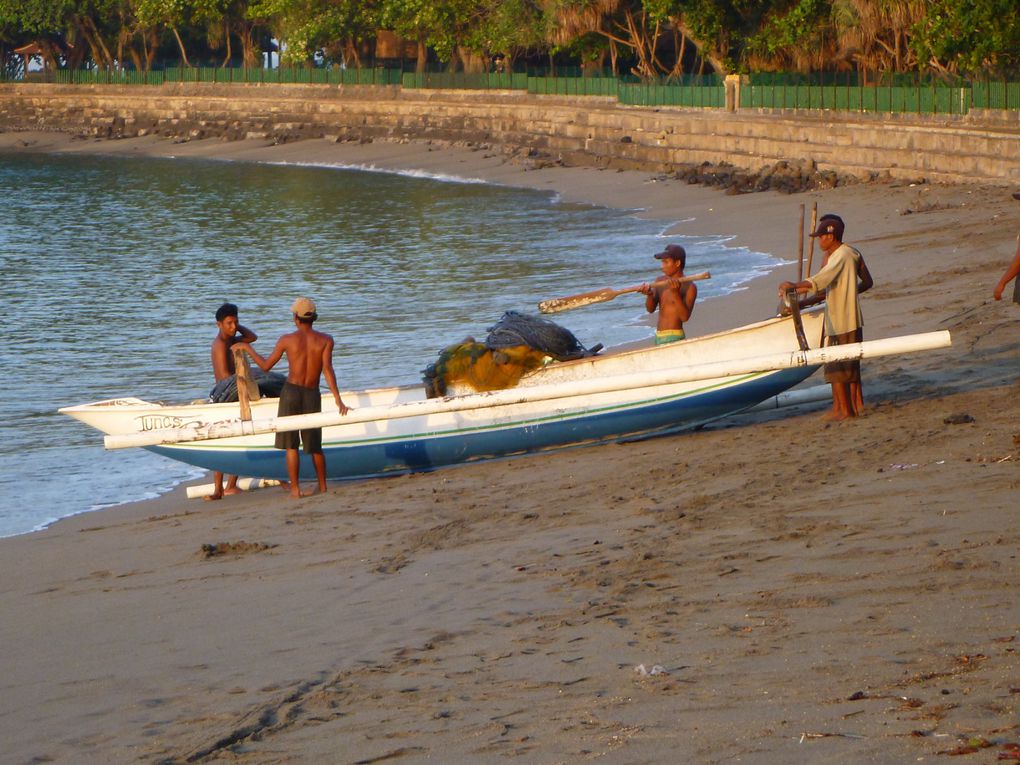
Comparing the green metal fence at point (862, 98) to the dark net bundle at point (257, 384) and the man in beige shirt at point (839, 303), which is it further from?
the dark net bundle at point (257, 384)

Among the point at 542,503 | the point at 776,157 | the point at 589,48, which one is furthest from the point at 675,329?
the point at 589,48

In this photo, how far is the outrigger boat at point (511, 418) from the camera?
10.1 metres

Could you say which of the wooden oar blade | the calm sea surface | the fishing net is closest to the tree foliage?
the calm sea surface

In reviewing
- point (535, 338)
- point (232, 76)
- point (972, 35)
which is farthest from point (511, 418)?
point (232, 76)

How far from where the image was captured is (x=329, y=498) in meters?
9.67

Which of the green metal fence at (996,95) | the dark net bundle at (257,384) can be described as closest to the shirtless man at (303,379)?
the dark net bundle at (257,384)

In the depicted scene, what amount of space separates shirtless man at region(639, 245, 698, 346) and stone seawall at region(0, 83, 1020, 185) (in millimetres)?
14201

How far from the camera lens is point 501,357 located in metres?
10.3

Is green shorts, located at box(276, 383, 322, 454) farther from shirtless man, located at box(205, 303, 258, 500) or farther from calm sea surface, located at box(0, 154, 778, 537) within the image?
calm sea surface, located at box(0, 154, 778, 537)

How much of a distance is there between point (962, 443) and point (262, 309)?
15.4 m

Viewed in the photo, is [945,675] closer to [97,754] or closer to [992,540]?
[992,540]

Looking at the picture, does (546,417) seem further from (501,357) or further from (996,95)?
(996,95)

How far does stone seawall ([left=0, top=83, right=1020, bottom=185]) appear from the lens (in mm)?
26109

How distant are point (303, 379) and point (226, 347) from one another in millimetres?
1161
